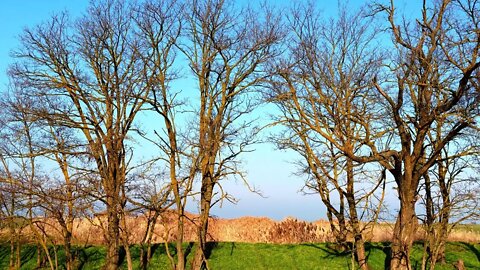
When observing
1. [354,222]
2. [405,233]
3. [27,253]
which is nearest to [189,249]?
[354,222]

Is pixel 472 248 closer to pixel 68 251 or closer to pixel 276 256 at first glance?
pixel 276 256

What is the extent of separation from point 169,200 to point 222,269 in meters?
4.53

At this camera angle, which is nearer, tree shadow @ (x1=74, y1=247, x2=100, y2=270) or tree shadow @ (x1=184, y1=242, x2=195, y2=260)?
tree shadow @ (x1=74, y1=247, x2=100, y2=270)

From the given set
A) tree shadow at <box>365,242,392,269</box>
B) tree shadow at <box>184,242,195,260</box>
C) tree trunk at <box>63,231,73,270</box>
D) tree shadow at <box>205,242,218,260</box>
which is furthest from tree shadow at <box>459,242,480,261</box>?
tree trunk at <box>63,231,73,270</box>

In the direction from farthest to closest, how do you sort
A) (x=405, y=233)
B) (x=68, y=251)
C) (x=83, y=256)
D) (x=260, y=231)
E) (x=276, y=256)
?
(x=260, y=231) → (x=83, y=256) → (x=276, y=256) → (x=68, y=251) → (x=405, y=233)

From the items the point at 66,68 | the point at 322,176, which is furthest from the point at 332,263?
the point at 66,68

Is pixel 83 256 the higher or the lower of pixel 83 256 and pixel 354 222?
the lower

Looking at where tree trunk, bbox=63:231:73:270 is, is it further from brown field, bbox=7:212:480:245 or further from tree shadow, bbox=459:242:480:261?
tree shadow, bbox=459:242:480:261

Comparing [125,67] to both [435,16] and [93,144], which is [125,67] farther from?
[435,16]

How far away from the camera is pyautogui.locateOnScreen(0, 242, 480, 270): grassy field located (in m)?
24.0

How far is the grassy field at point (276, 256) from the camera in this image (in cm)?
2405

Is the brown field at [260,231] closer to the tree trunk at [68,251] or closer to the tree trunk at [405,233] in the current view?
the tree trunk at [68,251]

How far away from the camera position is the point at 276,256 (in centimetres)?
2494

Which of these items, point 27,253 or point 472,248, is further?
point 27,253
